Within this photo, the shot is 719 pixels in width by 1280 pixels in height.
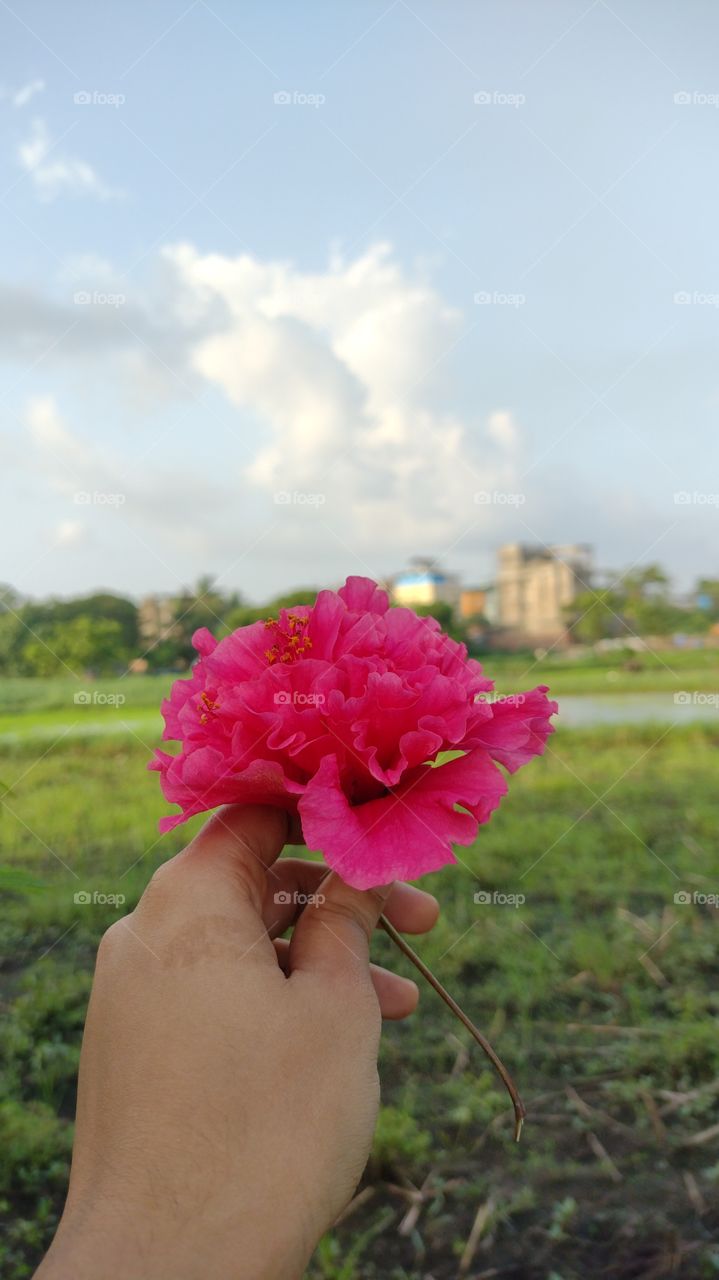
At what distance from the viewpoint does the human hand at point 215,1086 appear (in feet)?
2.06

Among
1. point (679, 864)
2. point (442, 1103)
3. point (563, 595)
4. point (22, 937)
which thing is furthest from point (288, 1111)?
point (563, 595)

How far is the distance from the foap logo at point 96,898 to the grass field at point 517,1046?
0.02m

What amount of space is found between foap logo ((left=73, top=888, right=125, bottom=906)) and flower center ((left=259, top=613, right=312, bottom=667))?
1.77m

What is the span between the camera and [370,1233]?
1.47 metres

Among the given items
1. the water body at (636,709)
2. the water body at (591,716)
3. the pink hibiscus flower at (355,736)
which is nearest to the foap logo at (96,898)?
the water body at (591,716)

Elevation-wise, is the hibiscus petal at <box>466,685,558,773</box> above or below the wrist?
above

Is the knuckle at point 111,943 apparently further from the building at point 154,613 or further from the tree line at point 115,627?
the building at point 154,613

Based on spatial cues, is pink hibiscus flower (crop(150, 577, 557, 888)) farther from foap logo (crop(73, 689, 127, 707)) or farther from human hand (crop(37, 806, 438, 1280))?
foap logo (crop(73, 689, 127, 707))

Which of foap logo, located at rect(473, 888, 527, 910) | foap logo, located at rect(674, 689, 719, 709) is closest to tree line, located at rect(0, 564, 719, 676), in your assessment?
foap logo, located at rect(674, 689, 719, 709)

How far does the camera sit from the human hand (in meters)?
0.63

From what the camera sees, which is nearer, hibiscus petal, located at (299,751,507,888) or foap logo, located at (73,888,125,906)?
hibiscus petal, located at (299,751,507,888)

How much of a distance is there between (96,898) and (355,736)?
6.29 feet

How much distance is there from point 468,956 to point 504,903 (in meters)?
0.29

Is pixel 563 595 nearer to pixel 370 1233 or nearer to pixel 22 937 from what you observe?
pixel 22 937
